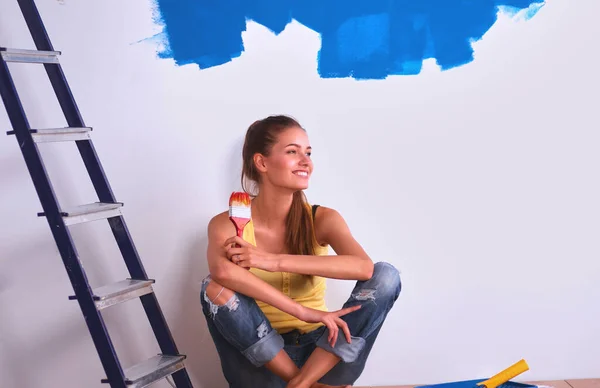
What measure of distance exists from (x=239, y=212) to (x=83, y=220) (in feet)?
1.58

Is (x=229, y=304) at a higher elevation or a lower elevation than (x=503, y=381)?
higher

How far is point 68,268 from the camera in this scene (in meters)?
2.25

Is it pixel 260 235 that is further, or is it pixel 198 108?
pixel 198 108

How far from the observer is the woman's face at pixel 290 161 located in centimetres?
239

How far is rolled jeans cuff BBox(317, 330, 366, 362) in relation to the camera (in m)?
2.20

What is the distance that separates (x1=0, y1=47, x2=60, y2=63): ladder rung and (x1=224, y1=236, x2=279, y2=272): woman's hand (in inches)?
33.4

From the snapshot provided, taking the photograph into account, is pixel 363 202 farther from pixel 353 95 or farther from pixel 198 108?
pixel 198 108

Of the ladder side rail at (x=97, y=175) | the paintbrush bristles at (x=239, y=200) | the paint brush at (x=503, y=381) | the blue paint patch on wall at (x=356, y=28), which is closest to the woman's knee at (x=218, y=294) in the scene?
the paintbrush bristles at (x=239, y=200)

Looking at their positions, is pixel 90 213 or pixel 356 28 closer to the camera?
pixel 90 213

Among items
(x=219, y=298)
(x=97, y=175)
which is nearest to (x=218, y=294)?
(x=219, y=298)

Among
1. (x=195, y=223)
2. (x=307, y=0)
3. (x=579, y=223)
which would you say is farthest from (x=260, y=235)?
(x=579, y=223)

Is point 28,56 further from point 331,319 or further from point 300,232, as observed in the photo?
point 331,319

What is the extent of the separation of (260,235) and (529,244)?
3.09 ft

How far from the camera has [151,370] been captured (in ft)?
7.66
